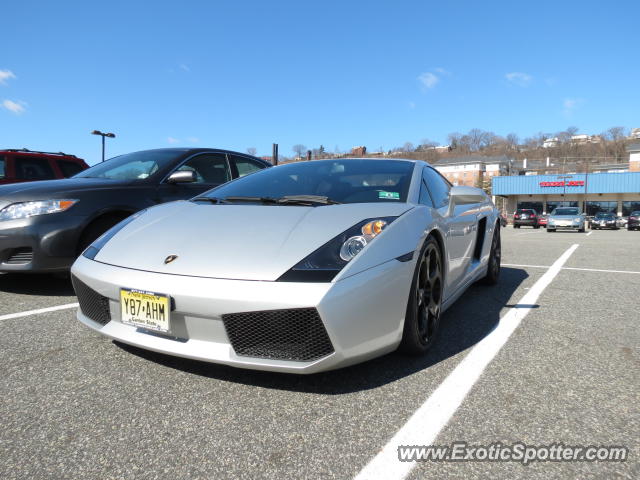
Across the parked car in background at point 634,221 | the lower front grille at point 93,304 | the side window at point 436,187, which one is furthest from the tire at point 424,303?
→ the parked car in background at point 634,221

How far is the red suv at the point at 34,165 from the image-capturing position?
730 cm

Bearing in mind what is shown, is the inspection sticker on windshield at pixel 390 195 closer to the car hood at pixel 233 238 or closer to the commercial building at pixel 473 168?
the car hood at pixel 233 238

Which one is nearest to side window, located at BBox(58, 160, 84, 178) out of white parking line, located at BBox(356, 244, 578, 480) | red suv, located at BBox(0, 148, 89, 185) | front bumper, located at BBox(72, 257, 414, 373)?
red suv, located at BBox(0, 148, 89, 185)

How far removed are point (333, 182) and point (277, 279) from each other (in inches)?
52.6

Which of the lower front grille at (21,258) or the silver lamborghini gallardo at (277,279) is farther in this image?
the lower front grille at (21,258)

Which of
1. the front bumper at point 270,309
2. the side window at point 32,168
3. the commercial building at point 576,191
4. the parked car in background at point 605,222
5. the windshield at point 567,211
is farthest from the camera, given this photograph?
the commercial building at point 576,191

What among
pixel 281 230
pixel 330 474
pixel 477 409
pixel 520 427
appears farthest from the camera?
pixel 281 230

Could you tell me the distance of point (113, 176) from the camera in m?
4.23

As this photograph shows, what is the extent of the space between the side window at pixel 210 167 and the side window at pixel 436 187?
2.48 meters

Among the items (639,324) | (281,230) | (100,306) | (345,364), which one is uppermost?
(281,230)

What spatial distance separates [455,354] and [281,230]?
118 centimetres

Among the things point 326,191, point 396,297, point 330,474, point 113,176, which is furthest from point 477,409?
point 113,176

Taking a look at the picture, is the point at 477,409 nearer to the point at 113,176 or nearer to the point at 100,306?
the point at 100,306

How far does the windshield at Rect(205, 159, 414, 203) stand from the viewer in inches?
103
